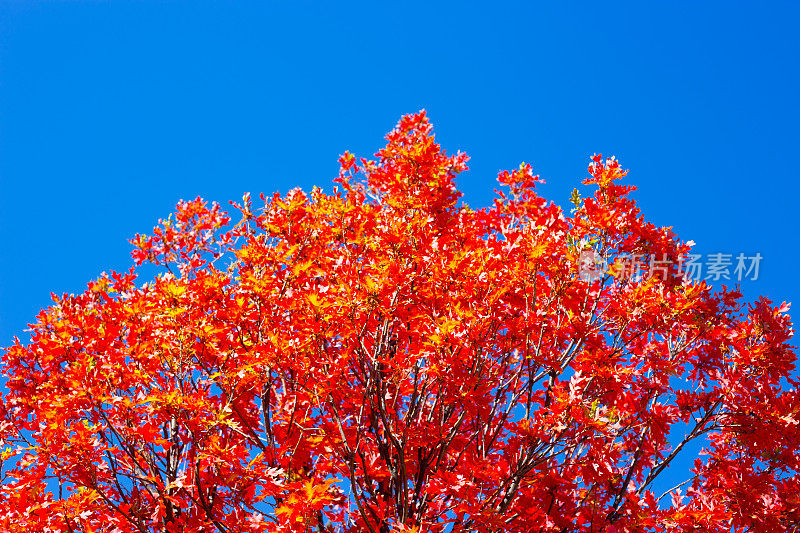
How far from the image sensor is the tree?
253 inches

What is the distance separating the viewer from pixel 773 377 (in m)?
7.60

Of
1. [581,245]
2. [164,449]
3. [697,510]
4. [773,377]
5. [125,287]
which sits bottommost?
[697,510]

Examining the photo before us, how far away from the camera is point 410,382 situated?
6.84 meters

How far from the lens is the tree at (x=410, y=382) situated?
6414 millimetres

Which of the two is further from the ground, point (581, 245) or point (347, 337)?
point (581, 245)

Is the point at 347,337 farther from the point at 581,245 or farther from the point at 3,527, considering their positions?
the point at 3,527

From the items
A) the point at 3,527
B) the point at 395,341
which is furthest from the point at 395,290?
the point at 3,527

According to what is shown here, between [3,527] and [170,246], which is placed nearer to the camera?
[3,527]

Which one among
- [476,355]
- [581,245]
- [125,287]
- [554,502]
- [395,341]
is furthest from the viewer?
[125,287]

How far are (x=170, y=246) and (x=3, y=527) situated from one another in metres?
3.69

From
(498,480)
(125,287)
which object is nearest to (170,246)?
(125,287)

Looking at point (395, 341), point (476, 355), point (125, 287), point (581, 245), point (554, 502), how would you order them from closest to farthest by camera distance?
1. point (476, 355)
2. point (581, 245)
3. point (554, 502)
4. point (395, 341)
5. point (125, 287)

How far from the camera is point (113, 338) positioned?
6949mm

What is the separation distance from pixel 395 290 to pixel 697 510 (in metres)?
4.36
